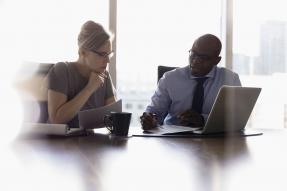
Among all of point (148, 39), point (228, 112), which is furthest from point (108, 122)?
point (148, 39)

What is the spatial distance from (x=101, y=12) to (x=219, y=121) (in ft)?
7.25

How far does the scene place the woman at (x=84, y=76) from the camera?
1.84 metres

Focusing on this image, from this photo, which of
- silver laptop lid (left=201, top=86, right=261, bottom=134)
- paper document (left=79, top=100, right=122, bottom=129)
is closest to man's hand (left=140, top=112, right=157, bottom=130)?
paper document (left=79, top=100, right=122, bottom=129)

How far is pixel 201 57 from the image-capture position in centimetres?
217

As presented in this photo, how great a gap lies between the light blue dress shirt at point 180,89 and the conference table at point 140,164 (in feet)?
2.72

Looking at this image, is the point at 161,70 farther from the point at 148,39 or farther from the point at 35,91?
the point at 148,39

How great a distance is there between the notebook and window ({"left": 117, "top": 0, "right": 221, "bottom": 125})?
186cm

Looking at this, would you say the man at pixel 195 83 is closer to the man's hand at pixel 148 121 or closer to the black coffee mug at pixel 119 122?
the man's hand at pixel 148 121

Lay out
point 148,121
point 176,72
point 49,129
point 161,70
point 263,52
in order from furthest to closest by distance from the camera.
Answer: point 263,52 → point 161,70 → point 176,72 → point 148,121 → point 49,129

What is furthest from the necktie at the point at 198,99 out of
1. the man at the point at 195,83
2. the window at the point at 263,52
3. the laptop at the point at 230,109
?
the window at the point at 263,52

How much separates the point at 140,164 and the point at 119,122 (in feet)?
1.90

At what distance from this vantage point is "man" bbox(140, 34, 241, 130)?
2.13 meters

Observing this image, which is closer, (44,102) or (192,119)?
(192,119)

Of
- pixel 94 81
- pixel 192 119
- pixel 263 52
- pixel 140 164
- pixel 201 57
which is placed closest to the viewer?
pixel 140 164
